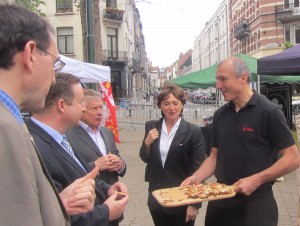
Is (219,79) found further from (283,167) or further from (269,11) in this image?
(269,11)

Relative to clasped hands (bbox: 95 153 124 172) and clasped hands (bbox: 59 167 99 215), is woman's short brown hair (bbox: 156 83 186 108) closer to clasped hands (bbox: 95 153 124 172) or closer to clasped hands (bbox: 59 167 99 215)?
clasped hands (bbox: 95 153 124 172)

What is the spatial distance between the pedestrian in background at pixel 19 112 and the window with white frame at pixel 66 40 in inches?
1365

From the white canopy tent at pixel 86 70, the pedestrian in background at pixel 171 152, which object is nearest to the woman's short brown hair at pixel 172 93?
the pedestrian in background at pixel 171 152

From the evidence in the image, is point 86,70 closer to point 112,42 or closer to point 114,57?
point 114,57

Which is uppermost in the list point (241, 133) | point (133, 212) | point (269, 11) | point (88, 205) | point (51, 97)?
point (269, 11)

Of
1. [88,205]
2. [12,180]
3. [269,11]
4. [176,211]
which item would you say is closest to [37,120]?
[88,205]

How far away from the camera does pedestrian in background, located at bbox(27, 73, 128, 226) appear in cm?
196

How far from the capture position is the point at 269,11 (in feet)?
126

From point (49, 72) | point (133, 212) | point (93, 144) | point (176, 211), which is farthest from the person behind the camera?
point (133, 212)

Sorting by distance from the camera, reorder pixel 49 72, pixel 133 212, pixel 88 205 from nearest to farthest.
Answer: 1. pixel 49 72
2. pixel 88 205
3. pixel 133 212

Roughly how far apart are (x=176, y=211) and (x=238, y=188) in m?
0.88

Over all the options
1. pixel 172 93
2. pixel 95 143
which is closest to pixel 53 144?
pixel 95 143

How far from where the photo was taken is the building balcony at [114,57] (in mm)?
37022

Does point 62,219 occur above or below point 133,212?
above
